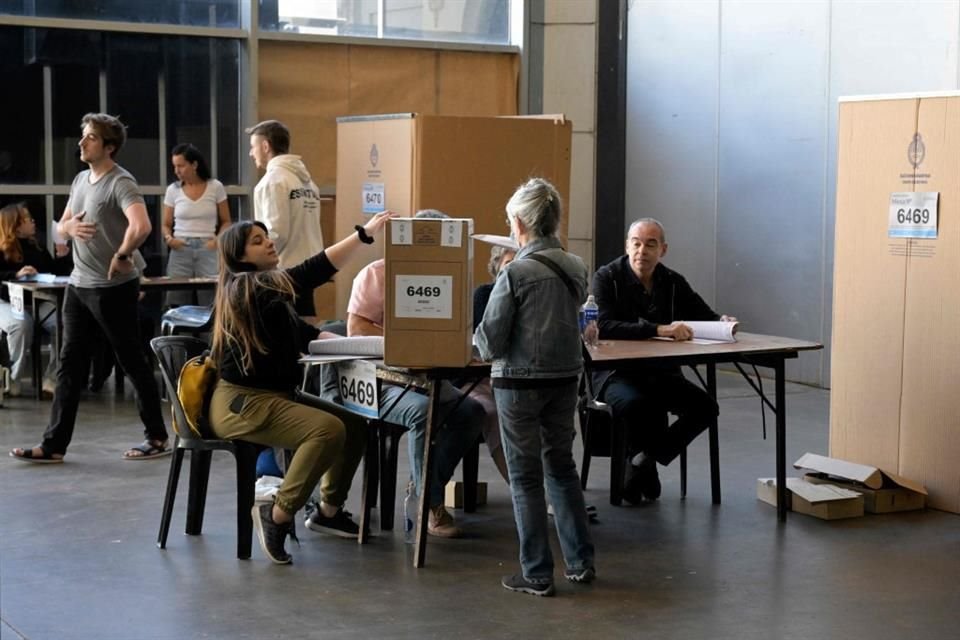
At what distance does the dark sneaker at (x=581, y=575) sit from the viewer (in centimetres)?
512

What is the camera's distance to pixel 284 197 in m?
7.95

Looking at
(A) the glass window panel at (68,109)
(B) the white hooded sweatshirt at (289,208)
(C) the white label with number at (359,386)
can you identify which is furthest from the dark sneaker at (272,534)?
(A) the glass window panel at (68,109)

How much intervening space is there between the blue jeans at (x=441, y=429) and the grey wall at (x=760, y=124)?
5.02 meters

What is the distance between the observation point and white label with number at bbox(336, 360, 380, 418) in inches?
214

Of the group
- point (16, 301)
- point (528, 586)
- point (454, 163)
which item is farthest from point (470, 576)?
point (16, 301)

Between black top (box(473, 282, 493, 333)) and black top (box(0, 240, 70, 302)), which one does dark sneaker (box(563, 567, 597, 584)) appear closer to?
black top (box(473, 282, 493, 333))

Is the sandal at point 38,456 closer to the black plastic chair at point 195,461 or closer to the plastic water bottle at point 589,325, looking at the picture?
the black plastic chair at point 195,461

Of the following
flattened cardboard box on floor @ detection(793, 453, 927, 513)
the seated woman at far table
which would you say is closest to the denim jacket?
flattened cardboard box on floor @ detection(793, 453, 927, 513)

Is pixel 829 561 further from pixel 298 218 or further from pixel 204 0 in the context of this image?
pixel 204 0

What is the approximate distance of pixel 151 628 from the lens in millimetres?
4535

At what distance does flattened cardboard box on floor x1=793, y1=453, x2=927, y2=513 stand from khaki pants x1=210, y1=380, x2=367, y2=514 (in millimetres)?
2467

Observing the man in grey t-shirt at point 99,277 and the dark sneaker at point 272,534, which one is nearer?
the dark sneaker at point 272,534

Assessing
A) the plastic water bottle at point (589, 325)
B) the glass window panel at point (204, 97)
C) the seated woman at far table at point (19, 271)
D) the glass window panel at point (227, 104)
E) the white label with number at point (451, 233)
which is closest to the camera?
the white label with number at point (451, 233)

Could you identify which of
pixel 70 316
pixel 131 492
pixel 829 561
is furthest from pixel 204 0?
pixel 829 561
